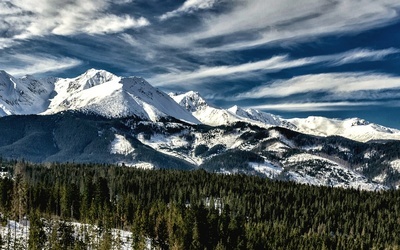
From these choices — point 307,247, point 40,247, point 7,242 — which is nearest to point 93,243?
point 40,247

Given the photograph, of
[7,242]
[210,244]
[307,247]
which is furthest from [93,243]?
[307,247]

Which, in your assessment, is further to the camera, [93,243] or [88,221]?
[88,221]

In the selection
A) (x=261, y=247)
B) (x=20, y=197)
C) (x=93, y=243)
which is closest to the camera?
(x=93, y=243)

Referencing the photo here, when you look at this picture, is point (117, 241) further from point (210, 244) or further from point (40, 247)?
point (210, 244)

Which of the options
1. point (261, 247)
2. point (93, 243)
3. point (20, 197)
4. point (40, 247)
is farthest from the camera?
point (261, 247)

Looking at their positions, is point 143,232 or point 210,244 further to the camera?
point 210,244

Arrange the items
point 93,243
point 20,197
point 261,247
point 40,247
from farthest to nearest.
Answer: point 261,247 → point 20,197 → point 93,243 → point 40,247

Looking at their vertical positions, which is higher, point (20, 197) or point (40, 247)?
point (20, 197)

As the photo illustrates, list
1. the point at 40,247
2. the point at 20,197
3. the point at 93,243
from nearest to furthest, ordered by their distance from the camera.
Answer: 1. the point at 40,247
2. the point at 93,243
3. the point at 20,197

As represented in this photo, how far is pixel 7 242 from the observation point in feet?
515

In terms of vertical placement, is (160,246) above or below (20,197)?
below

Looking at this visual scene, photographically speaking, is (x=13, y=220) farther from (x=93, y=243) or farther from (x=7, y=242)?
(x=93, y=243)

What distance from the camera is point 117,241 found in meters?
168

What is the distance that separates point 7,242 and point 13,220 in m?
31.5
